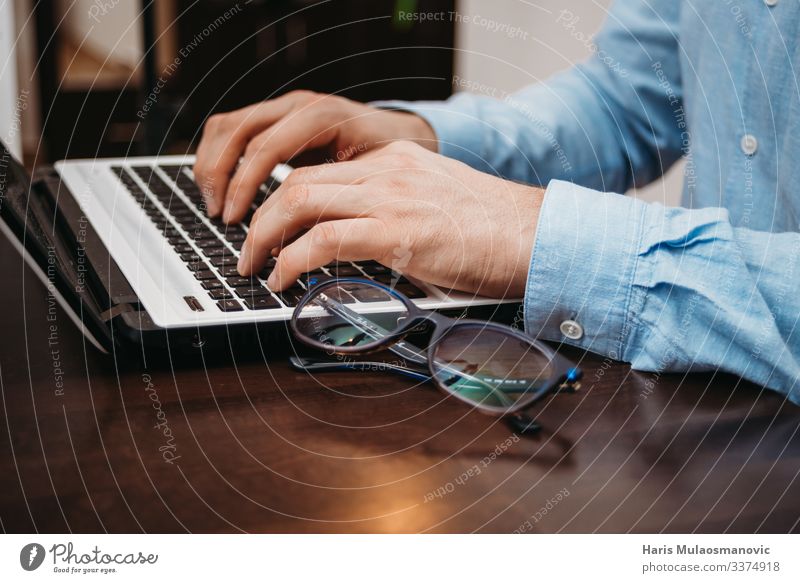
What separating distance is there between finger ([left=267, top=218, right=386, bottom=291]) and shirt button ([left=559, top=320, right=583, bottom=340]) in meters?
0.09

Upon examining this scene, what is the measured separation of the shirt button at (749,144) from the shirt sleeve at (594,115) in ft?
0.41

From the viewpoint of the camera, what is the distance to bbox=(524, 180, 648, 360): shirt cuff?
0.36 meters

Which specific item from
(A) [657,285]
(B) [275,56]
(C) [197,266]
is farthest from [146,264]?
(B) [275,56]

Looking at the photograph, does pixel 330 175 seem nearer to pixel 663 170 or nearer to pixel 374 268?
pixel 374 268

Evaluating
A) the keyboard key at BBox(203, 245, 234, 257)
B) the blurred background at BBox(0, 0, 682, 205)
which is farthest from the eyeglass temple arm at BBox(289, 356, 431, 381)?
the blurred background at BBox(0, 0, 682, 205)

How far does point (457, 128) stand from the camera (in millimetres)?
593

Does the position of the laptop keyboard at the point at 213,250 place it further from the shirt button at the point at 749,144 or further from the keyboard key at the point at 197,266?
the shirt button at the point at 749,144

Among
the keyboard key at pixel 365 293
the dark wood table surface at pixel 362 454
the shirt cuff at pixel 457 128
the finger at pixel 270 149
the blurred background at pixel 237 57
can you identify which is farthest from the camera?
the blurred background at pixel 237 57

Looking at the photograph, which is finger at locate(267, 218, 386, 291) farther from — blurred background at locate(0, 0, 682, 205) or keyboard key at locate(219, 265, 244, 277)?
blurred background at locate(0, 0, 682, 205)

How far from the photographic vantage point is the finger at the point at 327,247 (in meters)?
0.36

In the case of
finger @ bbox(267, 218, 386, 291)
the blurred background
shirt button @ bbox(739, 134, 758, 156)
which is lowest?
the blurred background

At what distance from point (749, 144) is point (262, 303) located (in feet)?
1.09

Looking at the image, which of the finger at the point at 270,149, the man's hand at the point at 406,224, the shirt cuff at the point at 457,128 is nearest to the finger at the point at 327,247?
the man's hand at the point at 406,224
